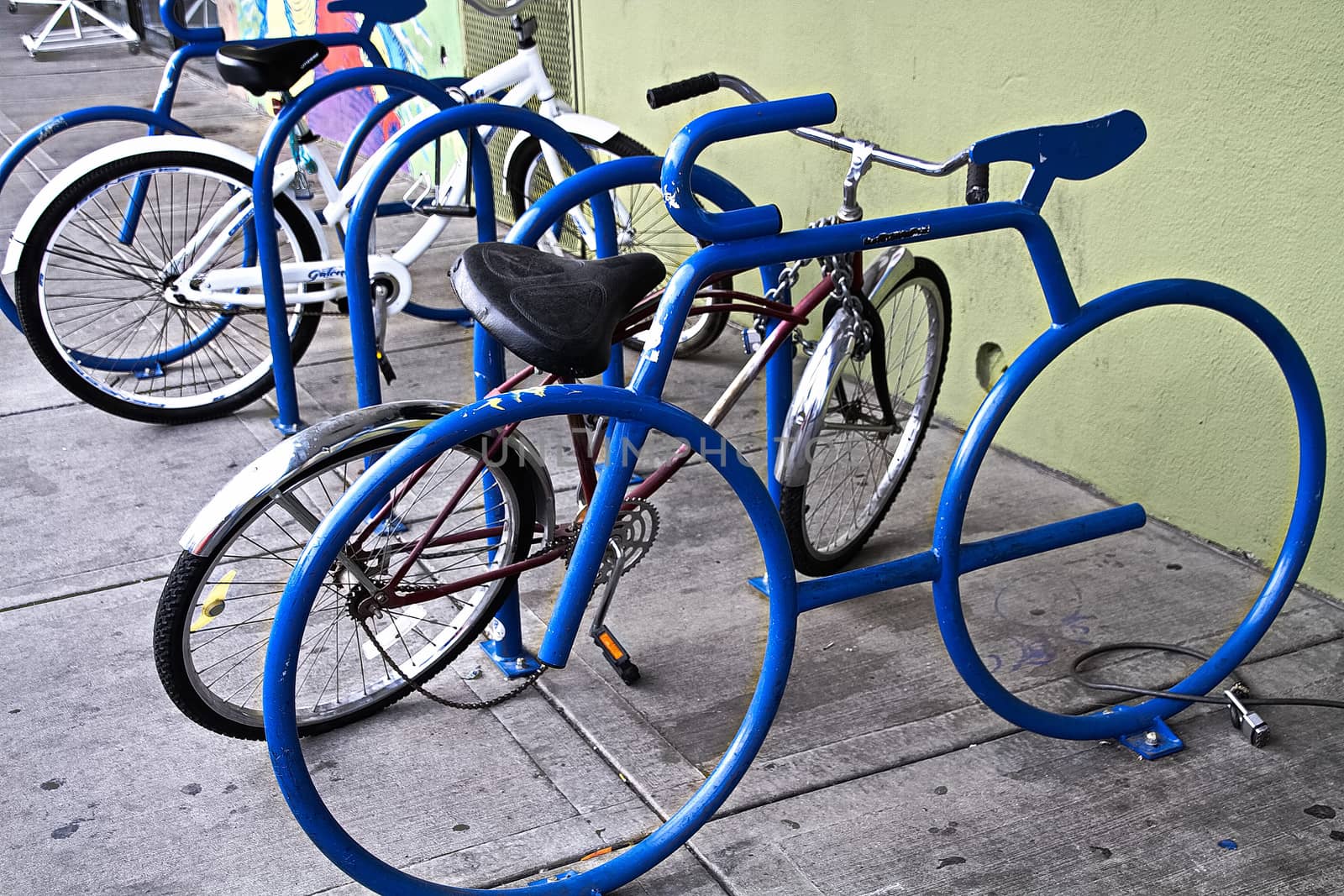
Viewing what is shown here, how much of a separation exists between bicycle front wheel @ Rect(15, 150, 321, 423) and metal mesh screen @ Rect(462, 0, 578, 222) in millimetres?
1708

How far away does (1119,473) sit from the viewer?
151 inches

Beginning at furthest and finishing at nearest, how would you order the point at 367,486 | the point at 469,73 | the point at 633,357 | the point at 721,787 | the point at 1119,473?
the point at 469,73
the point at 633,357
the point at 1119,473
the point at 721,787
the point at 367,486

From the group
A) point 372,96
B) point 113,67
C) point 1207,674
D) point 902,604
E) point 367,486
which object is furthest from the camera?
point 113,67

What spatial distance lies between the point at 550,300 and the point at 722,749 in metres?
1.10

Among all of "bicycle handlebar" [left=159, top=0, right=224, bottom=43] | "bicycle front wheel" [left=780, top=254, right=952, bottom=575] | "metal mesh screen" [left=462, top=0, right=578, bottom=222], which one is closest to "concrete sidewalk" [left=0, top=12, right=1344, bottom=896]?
"bicycle front wheel" [left=780, top=254, right=952, bottom=575]

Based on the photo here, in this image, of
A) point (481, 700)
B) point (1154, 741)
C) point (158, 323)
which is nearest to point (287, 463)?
point (481, 700)

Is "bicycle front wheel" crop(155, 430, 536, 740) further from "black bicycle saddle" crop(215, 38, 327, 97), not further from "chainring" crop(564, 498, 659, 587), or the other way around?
"black bicycle saddle" crop(215, 38, 327, 97)

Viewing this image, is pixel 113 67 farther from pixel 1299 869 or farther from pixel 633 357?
pixel 1299 869

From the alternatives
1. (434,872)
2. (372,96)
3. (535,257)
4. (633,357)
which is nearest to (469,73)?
(372,96)

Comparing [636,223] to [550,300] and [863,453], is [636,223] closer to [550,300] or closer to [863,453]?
[863,453]

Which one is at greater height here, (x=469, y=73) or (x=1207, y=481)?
(x=469, y=73)

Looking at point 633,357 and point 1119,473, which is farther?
point 633,357

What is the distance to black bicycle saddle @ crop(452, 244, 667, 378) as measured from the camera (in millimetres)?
2238

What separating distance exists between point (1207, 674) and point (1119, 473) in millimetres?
1068
